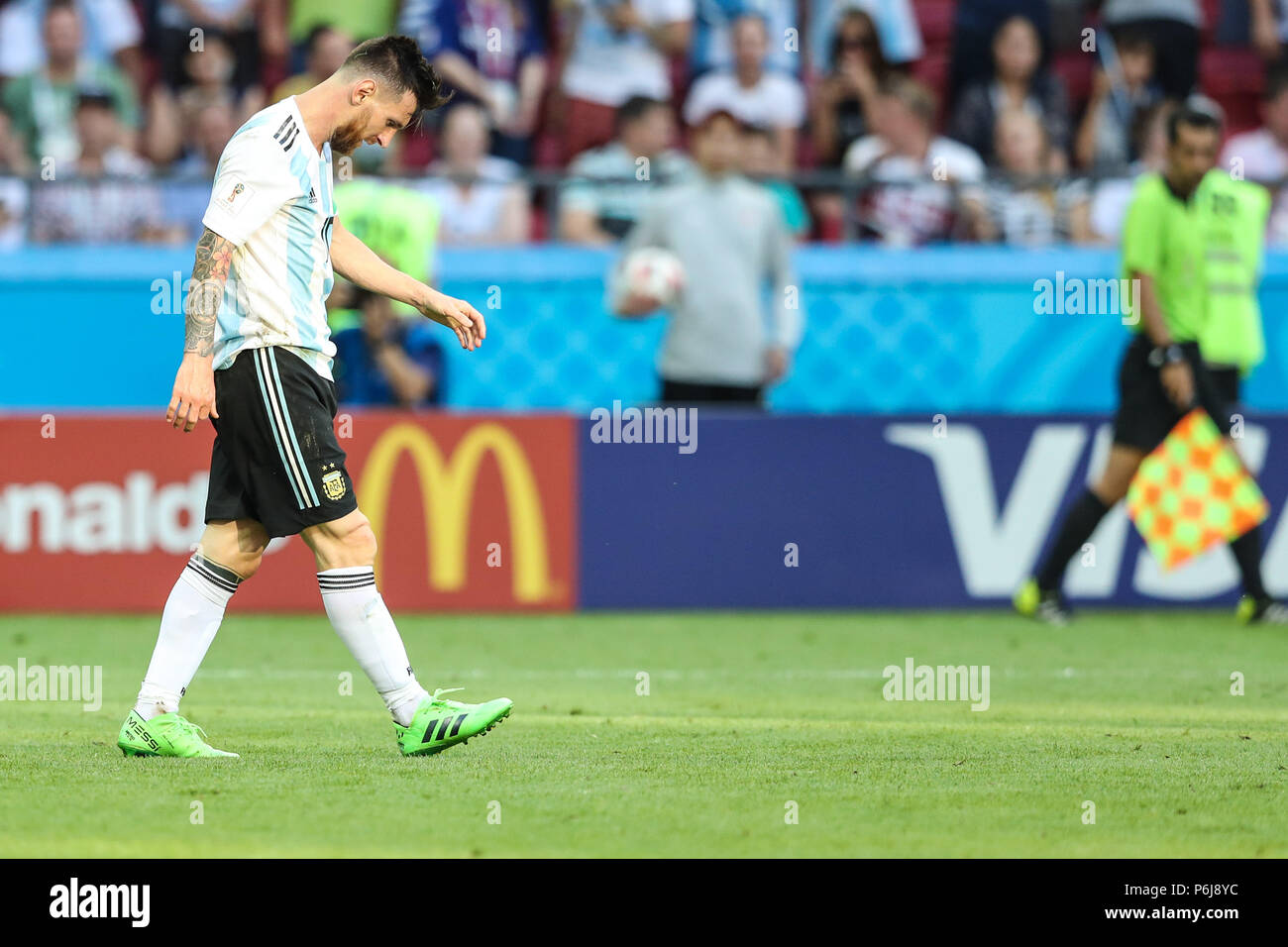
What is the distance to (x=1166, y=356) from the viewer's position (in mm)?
10180

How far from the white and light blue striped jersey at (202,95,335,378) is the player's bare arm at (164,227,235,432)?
55 millimetres

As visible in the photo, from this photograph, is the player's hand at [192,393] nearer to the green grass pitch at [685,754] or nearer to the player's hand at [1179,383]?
the green grass pitch at [685,754]

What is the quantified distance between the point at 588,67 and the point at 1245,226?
537 centimetres

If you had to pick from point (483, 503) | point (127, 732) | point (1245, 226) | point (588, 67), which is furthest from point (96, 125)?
point (127, 732)

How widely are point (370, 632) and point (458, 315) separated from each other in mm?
964

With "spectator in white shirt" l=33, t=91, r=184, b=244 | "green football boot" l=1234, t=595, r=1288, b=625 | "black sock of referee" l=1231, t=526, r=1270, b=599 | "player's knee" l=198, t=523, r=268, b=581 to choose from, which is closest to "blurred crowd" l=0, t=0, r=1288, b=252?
"spectator in white shirt" l=33, t=91, r=184, b=244

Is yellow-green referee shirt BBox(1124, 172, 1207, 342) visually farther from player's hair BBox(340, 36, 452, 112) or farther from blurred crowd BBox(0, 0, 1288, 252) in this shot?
player's hair BBox(340, 36, 452, 112)

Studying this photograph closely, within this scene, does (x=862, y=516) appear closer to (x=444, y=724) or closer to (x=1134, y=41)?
(x=1134, y=41)

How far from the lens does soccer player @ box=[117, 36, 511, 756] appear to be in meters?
5.79
